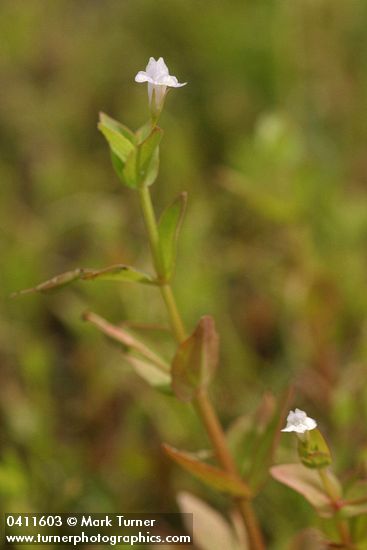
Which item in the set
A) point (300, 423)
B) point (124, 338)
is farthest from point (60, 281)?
point (300, 423)

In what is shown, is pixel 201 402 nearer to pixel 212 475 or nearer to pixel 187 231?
pixel 212 475

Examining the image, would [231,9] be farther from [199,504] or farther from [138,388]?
[199,504]

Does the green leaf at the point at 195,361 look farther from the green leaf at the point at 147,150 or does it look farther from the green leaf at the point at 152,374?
the green leaf at the point at 147,150

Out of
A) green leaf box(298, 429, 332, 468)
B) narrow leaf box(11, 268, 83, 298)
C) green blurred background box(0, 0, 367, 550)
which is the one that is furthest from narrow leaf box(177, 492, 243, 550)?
narrow leaf box(11, 268, 83, 298)

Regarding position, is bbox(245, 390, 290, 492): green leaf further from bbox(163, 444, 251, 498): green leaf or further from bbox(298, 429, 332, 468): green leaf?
bbox(298, 429, 332, 468): green leaf

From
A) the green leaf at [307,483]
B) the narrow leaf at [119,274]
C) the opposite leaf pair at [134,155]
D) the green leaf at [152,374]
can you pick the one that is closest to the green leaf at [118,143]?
the opposite leaf pair at [134,155]

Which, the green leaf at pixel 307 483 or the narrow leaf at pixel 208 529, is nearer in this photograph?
the green leaf at pixel 307 483
